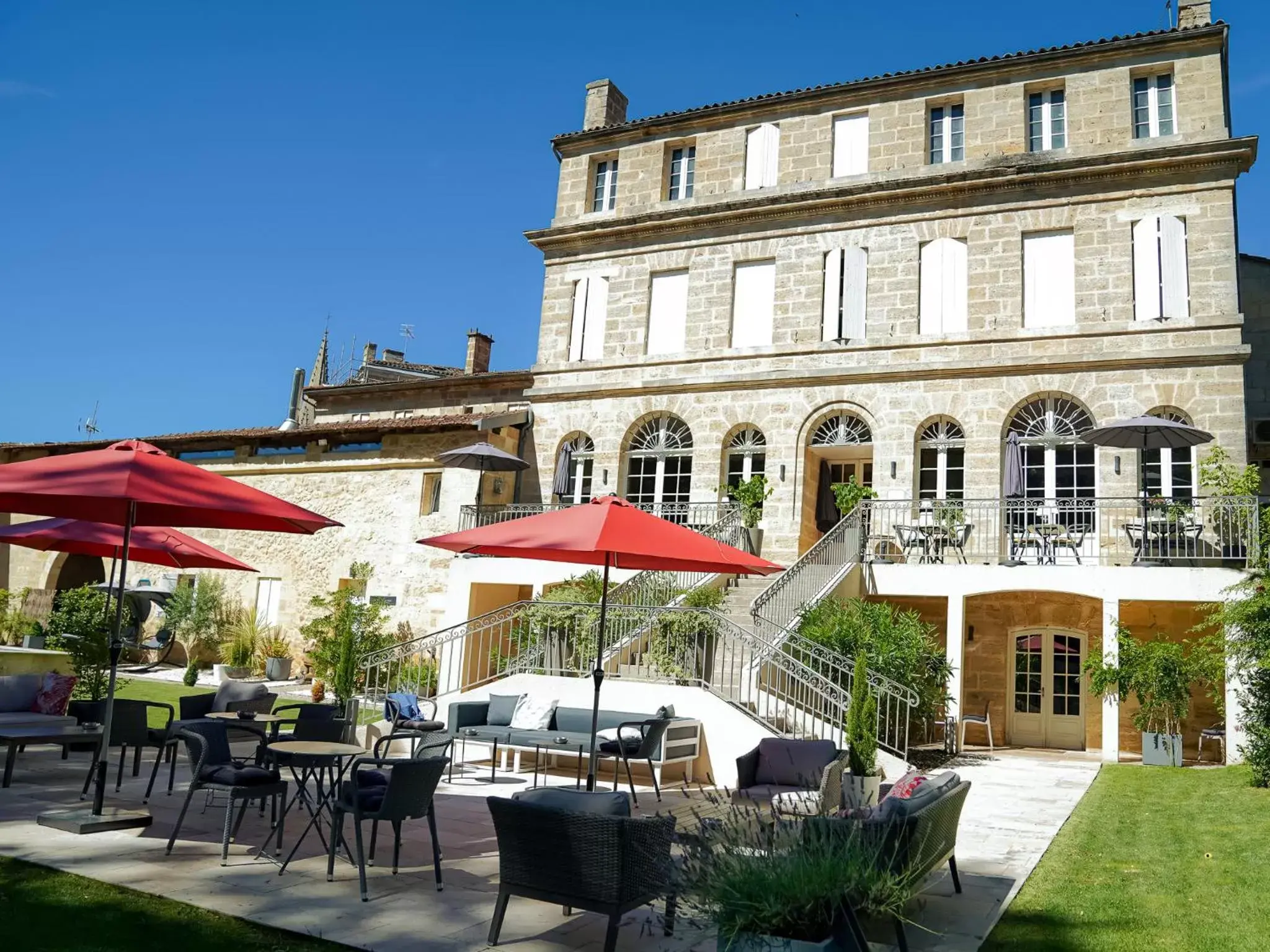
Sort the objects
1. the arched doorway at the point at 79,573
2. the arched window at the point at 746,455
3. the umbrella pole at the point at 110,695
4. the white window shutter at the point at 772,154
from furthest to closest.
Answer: the arched doorway at the point at 79,573 → the white window shutter at the point at 772,154 → the arched window at the point at 746,455 → the umbrella pole at the point at 110,695

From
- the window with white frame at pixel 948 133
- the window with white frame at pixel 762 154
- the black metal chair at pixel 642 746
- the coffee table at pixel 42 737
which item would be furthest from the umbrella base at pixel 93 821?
the window with white frame at pixel 948 133

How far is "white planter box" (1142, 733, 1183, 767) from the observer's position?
12.1 m

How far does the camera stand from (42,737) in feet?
26.3

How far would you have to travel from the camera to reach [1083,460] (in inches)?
621

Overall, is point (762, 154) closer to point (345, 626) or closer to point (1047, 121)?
point (1047, 121)

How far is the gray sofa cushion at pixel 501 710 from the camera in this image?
10.2m

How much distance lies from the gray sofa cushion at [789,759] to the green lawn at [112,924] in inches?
157

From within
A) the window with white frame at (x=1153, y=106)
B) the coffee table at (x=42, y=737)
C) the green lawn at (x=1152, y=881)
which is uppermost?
the window with white frame at (x=1153, y=106)

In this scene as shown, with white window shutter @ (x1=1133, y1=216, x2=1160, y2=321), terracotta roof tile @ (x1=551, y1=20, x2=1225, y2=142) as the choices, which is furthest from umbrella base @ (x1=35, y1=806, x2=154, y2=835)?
terracotta roof tile @ (x1=551, y1=20, x2=1225, y2=142)

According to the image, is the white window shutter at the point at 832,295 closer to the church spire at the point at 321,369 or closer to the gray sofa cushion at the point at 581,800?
the gray sofa cushion at the point at 581,800

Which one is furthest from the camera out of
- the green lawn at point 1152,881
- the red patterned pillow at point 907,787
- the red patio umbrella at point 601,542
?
the red patio umbrella at point 601,542

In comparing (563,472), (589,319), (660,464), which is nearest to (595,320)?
(589,319)

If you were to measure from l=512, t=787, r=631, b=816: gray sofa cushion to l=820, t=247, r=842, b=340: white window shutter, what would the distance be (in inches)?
553

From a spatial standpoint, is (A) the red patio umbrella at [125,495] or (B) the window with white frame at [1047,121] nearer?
(A) the red patio umbrella at [125,495]
